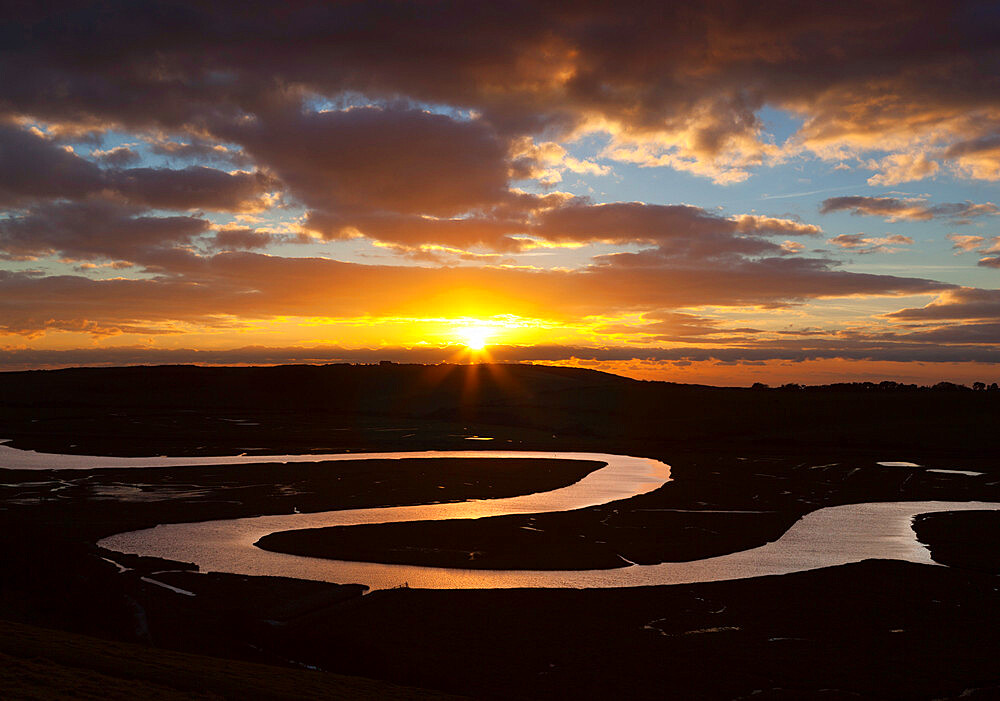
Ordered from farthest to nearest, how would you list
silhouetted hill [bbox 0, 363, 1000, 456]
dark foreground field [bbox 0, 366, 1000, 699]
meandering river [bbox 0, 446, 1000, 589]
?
1. silhouetted hill [bbox 0, 363, 1000, 456]
2. meandering river [bbox 0, 446, 1000, 589]
3. dark foreground field [bbox 0, 366, 1000, 699]

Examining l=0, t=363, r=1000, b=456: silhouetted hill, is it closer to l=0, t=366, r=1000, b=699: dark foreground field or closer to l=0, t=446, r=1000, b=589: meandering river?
l=0, t=366, r=1000, b=699: dark foreground field

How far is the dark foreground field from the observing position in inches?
568

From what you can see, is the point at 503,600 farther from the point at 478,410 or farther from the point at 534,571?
the point at 478,410

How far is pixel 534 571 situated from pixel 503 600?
13.3 ft

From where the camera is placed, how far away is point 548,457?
66625 millimetres

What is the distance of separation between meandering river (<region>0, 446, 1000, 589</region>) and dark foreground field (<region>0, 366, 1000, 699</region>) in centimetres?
111

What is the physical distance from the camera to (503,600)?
20328 mm

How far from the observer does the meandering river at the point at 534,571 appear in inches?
912

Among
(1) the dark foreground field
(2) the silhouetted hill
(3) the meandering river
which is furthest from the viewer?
(2) the silhouetted hill

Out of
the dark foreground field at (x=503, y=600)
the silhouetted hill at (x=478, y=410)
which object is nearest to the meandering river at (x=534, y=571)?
the dark foreground field at (x=503, y=600)

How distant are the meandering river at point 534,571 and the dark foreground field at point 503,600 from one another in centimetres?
111

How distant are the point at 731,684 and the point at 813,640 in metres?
3.64

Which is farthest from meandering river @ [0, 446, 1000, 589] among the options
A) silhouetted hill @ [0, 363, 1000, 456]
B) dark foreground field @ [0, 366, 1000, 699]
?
silhouetted hill @ [0, 363, 1000, 456]

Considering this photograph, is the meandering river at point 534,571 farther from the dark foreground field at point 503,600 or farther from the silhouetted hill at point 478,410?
the silhouetted hill at point 478,410
